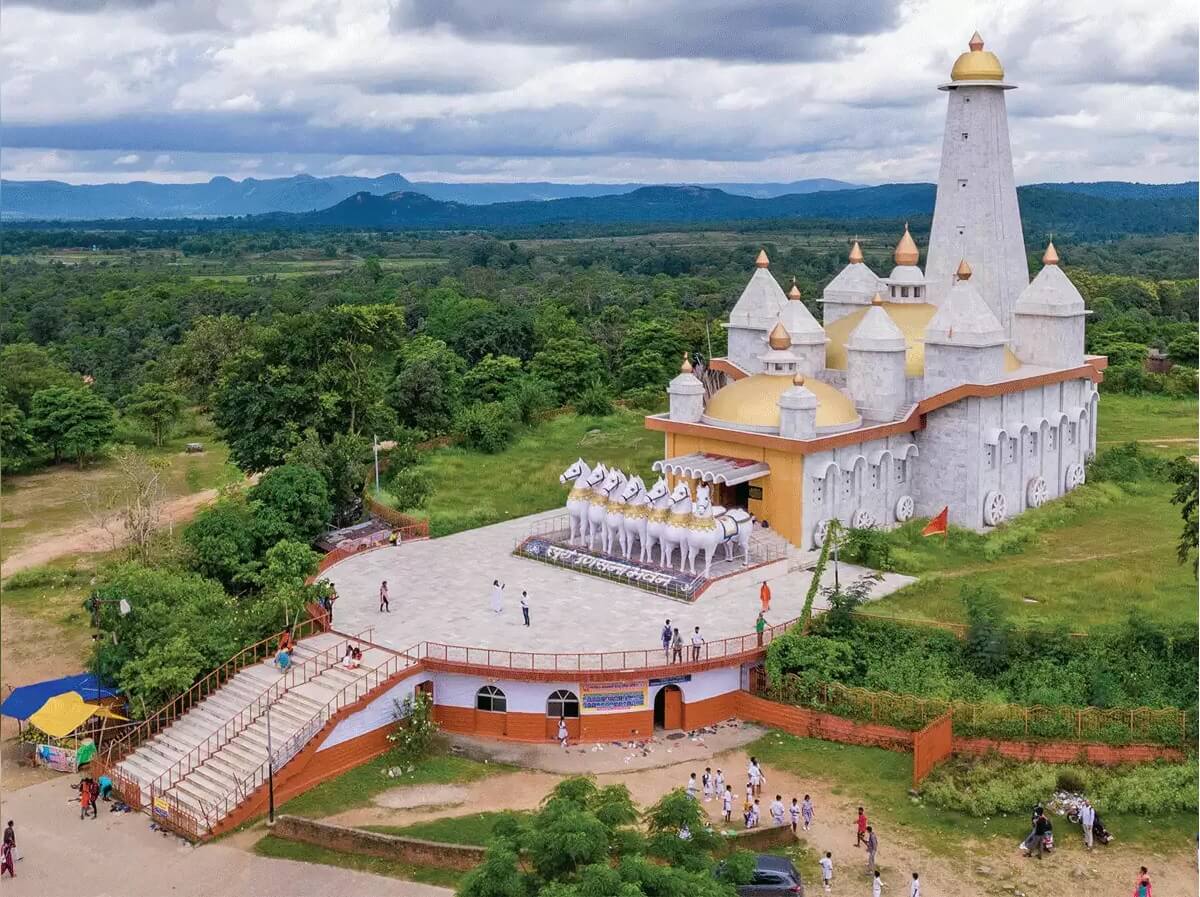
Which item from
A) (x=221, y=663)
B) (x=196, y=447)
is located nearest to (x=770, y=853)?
(x=221, y=663)

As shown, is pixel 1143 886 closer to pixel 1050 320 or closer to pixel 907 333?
pixel 907 333

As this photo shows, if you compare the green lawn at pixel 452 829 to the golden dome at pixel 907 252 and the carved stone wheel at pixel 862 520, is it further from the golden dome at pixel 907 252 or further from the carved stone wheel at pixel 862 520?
the golden dome at pixel 907 252

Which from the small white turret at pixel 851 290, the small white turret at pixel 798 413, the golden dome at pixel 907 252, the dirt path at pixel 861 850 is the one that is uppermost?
the golden dome at pixel 907 252

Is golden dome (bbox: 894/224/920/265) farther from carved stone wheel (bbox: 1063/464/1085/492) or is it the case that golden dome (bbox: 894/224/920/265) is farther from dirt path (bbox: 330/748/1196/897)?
dirt path (bbox: 330/748/1196/897)

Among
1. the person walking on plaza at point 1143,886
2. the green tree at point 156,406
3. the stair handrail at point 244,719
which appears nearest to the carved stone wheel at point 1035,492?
the person walking on plaza at point 1143,886

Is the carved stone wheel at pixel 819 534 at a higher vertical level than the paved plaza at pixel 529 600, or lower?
higher


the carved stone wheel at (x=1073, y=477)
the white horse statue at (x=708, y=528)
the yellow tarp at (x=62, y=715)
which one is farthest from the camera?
the carved stone wheel at (x=1073, y=477)

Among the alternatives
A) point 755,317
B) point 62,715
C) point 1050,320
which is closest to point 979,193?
point 1050,320
